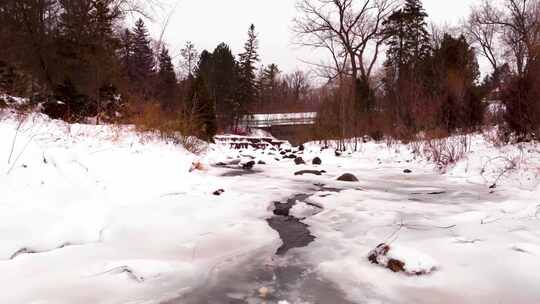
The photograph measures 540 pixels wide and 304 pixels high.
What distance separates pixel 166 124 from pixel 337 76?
7533 mm

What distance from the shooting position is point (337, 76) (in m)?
12.6

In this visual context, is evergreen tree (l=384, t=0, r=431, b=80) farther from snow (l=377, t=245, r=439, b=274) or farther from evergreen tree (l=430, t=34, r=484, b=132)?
snow (l=377, t=245, r=439, b=274)

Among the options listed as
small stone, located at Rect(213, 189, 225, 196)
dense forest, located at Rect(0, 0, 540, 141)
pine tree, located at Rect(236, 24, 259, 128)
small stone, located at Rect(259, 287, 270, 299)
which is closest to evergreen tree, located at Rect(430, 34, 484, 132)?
dense forest, located at Rect(0, 0, 540, 141)

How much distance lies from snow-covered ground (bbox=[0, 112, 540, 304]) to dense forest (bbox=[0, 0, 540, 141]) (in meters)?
3.33

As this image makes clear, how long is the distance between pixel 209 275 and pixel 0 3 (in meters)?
16.0

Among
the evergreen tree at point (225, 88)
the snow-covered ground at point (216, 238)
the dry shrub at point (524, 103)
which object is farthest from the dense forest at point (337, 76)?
the evergreen tree at point (225, 88)

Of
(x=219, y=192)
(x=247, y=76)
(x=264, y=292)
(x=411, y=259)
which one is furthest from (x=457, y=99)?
(x=247, y=76)

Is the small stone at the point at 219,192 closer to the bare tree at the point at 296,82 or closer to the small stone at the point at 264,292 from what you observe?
the small stone at the point at 264,292

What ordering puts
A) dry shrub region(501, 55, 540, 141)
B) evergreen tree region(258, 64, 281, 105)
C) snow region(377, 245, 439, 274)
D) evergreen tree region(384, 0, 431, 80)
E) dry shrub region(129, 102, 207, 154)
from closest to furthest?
snow region(377, 245, 439, 274)
dry shrub region(501, 55, 540, 141)
dry shrub region(129, 102, 207, 154)
evergreen tree region(384, 0, 431, 80)
evergreen tree region(258, 64, 281, 105)

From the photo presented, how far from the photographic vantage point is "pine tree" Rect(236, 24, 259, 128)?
33.6 m

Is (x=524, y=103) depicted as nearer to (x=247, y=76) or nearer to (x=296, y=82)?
(x=247, y=76)

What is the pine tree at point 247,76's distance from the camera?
33562 millimetres

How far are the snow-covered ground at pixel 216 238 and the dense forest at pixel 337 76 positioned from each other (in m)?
3.33

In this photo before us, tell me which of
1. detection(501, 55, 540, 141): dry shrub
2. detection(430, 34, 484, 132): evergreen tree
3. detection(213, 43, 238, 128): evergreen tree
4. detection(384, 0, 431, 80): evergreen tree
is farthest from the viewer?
detection(213, 43, 238, 128): evergreen tree
